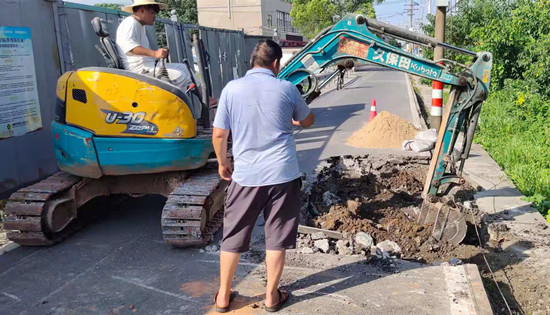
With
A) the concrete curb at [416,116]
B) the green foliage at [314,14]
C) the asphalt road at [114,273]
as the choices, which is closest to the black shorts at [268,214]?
the asphalt road at [114,273]

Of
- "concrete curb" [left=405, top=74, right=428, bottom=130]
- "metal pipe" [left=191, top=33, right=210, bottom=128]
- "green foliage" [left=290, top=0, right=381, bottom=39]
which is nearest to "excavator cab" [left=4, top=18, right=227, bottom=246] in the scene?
"metal pipe" [left=191, top=33, right=210, bottom=128]

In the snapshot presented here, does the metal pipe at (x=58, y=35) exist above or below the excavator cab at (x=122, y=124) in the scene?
above

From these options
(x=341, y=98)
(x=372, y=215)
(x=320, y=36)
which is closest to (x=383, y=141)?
(x=372, y=215)

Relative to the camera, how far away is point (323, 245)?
17.1 ft

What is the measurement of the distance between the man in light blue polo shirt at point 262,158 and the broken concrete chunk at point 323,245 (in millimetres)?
1299

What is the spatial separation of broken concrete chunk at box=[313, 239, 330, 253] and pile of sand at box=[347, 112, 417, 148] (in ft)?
18.3

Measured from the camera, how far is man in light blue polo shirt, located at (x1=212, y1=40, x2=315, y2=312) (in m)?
3.74

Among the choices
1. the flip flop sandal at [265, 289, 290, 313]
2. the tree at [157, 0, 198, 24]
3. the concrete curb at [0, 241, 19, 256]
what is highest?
the tree at [157, 0, 198, 24]

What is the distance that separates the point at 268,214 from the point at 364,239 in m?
1.80

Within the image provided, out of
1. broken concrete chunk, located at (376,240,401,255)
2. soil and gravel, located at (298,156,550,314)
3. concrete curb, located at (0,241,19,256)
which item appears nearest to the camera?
soil and gravel, located at (298,156,550,314)

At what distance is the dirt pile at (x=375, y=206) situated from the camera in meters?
5.42

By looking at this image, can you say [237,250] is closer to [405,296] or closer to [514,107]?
[405,296]

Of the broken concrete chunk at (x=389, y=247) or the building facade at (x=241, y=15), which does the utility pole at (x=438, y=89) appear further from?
the building facade at (x=241, y=15)

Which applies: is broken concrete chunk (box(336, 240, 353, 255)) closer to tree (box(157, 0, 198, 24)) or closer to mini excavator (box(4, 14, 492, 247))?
mini excavator (box(4, 14, 492, 247))
